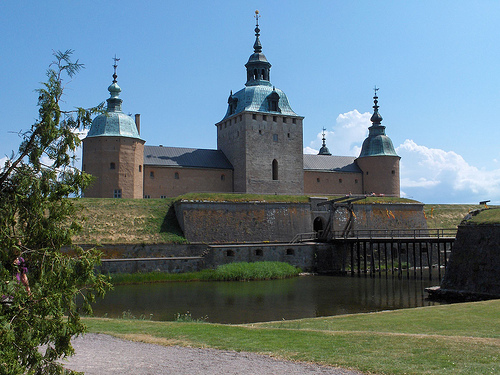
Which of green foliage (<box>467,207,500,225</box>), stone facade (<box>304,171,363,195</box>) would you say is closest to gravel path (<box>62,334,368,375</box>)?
green foliage (<box>467,207,500,225</box>)

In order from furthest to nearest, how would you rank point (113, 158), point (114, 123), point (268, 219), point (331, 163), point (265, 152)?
Answer: point (331, 163) → point (265, 152) → point (114, 123) → point (113, 158) → point (268, 219)

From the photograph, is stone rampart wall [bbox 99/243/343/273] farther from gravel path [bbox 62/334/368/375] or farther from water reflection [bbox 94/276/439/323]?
gravel path [bbox 62/334/368/375]

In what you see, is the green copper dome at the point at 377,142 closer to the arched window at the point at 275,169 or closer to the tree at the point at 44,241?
the arched window at the point at 275,169

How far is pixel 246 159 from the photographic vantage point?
125 ft

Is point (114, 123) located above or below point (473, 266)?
above

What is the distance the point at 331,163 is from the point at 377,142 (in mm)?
4592

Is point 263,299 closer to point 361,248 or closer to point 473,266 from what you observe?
point 473,266

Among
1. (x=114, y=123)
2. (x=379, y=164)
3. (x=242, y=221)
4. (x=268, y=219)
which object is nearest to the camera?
(x=242, y=221)

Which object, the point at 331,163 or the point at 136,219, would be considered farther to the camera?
the point at 331,163

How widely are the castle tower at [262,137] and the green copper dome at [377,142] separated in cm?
768

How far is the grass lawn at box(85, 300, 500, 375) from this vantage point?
22.3ft

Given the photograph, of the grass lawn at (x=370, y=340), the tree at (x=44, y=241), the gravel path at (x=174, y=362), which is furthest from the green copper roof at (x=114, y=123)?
the tree at (x=44, y=241)

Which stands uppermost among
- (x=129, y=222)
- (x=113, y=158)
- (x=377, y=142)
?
(x=377, y=142)

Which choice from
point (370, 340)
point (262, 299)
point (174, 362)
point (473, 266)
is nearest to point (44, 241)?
point (174, 362)
